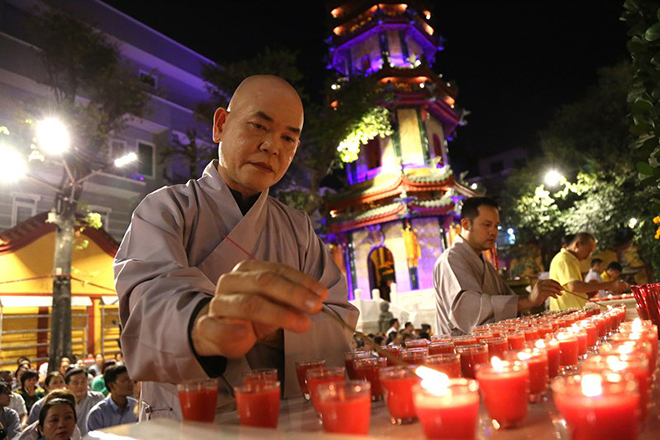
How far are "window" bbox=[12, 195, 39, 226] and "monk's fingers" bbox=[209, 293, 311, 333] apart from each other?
16.9 meters

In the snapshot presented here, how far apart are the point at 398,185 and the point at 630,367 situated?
18.4m

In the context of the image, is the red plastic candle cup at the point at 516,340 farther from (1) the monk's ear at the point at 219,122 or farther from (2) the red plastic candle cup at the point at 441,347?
(1) the monk's ear at the point at 219,122

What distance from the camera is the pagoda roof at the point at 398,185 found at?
19.5 meters

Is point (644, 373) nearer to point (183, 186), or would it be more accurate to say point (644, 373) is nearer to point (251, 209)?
point (251, 209)

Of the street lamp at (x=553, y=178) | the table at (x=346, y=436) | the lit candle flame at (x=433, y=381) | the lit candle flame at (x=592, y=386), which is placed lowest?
the table at (x=346, y=436)

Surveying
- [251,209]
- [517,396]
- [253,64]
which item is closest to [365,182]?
[253,64]

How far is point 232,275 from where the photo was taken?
1320mm

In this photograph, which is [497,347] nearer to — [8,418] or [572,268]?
[572,268]

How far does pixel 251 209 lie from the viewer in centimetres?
253

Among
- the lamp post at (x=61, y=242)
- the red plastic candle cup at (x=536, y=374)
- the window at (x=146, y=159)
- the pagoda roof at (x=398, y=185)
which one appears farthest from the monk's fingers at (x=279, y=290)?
the window at (x=146, y=159)

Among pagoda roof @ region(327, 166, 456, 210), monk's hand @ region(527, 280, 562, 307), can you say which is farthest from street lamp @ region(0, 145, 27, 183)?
pagoda roof @ region(327, 166, 456, 210)

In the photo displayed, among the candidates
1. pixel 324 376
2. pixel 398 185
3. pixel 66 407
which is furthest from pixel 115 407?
pixel 398 185

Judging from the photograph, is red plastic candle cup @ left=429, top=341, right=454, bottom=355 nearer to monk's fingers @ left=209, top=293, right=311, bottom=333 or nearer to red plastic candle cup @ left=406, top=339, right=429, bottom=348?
red plastic candle cup @ left=406, top=339, right=429, bottom=348

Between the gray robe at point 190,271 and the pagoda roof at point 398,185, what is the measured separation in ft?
55.3
